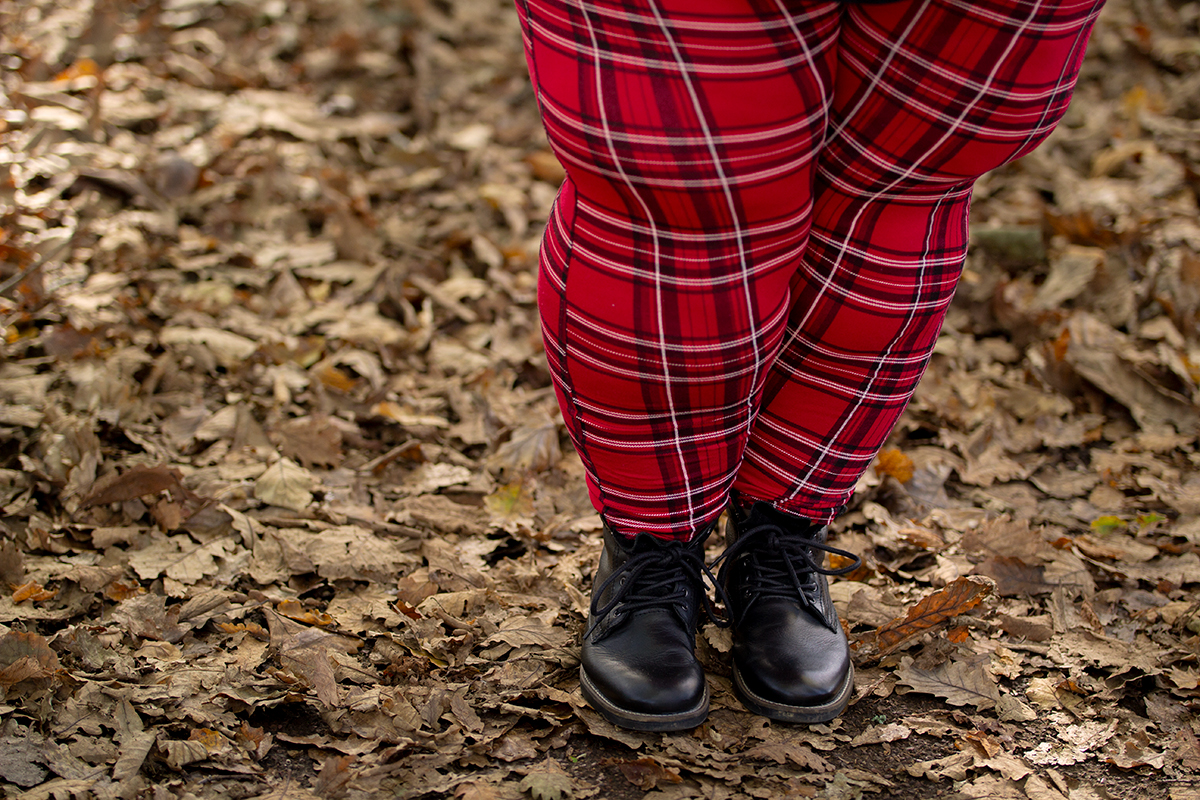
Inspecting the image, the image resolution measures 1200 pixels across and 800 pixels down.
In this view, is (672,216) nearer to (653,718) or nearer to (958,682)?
(653,718)

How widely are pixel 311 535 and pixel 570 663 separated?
620 mm

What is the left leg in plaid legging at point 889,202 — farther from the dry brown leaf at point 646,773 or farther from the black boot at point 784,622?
the dry brown leaf at point 646,773

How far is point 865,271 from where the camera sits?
48.5 inches

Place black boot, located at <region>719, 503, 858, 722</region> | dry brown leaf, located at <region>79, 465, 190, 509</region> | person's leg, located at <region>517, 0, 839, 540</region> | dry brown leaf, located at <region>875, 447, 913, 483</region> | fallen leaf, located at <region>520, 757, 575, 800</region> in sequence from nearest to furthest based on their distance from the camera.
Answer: person's leg, located at <region>517, 0, 839, 540</region> < fallen leaf, located at <region>520, 757, 575, 800</region> < black boot, located at <region>719, 503, 858, 722</region> < dry brown leaf, located at <region>79, 465, 190, 509</region> < dry brown leaf, located at <region>875, 447, 913, 483</region>

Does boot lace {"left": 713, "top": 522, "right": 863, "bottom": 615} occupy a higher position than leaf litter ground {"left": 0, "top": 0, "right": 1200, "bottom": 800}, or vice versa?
boot lace {"left": 713, "top": 522, "right": 863, "bottom": 615}

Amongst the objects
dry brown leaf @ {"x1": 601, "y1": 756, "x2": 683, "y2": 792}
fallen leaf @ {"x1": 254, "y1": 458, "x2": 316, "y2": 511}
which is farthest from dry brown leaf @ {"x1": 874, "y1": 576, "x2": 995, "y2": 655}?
fallen leaf @ {"x1": 254, "y1": 458, "x2": 316, "y2": 511}

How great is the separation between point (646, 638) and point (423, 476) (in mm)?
833

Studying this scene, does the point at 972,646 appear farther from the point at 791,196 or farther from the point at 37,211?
the point at 37,211

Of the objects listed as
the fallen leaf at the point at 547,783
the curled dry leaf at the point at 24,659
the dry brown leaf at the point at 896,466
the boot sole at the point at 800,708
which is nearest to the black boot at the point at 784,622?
the boot sole at the point at 800,708

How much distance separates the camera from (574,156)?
41.9 inches

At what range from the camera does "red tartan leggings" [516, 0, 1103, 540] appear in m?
1.00

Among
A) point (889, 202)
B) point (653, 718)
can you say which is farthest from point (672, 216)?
point (653, 718)

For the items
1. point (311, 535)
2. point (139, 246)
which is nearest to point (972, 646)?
point (311, 535)

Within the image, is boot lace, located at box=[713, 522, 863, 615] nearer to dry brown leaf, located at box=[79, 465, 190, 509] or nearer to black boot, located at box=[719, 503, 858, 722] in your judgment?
black boot, located at box=[719, 503, 858, 722]
